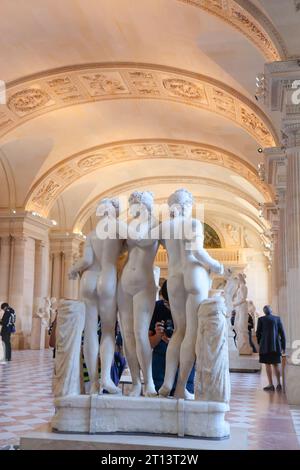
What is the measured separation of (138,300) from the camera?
4523mm

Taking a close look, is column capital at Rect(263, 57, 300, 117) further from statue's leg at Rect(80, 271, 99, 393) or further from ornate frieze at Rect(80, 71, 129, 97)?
ornate frieze at Rect(80, 71, 129, 97)

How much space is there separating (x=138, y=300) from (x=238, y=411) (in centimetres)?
334

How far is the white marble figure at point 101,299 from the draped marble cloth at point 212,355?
2.50ft

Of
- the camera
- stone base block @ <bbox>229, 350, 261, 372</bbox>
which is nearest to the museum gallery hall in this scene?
the camera

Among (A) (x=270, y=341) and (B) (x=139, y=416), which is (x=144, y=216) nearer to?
(B) (x=139, y=416)

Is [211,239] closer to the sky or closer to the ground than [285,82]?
closer to the sky

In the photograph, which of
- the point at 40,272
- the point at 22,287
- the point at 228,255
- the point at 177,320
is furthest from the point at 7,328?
the point at 228,255

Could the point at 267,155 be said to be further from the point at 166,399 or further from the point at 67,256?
the point at 67,256

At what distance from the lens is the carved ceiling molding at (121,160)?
64.2 ft

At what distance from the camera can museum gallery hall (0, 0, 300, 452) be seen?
432 centimetres

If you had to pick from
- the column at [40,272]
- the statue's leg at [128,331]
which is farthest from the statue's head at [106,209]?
the column at [40,272]

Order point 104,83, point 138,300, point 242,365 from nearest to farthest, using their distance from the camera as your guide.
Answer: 1. point 138,300
2. point 242,365
3. point 104,83

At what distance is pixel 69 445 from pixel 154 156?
18.1 m

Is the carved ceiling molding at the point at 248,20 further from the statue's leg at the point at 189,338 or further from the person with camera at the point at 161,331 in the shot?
the statue's leg at the point at 189,338
